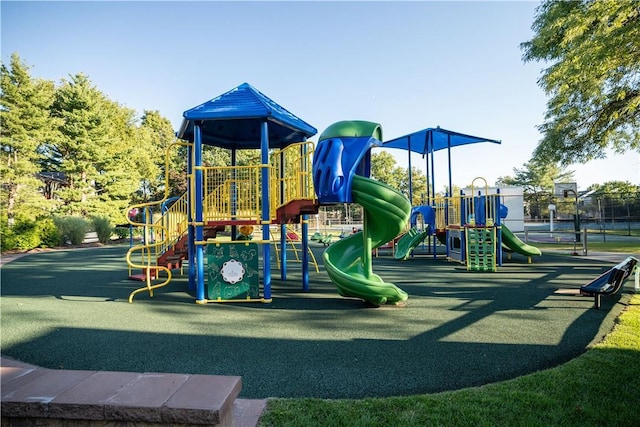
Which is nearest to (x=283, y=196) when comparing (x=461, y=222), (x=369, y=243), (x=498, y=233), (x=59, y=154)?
(x=369, y=243)

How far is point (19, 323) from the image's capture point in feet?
20.4

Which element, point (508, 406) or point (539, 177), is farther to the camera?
point (539, 177)

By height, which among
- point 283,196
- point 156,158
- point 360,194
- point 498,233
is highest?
point 156,158

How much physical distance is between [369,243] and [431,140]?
32.6 ft

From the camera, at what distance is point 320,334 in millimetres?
5367

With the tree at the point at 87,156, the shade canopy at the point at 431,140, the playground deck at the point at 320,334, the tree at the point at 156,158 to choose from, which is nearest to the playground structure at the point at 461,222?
the shade canopy at the point at 431,140

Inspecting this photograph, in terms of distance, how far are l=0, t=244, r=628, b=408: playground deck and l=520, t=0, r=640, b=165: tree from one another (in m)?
5.36

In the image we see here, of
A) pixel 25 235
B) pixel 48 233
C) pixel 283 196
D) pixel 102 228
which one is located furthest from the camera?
pixel 102 228

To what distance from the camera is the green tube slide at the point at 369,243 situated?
663 centimetres

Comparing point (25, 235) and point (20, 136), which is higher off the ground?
point (20, 136)

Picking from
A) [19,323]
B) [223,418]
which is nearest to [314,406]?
[223,418]

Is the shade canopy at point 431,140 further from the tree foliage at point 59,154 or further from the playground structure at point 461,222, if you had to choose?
the tree foliage at point 59,154

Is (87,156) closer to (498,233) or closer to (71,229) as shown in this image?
(71,229)

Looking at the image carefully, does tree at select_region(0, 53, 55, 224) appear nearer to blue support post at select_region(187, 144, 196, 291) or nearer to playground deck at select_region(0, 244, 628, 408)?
playground deck at select_region(0, 244, 628, 408)
